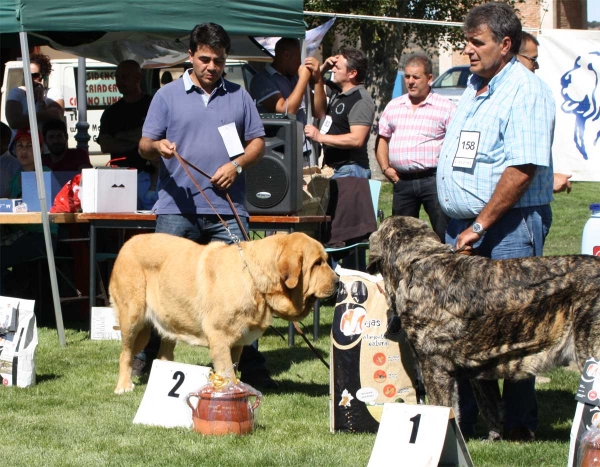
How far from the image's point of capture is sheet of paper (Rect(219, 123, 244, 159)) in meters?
5.49

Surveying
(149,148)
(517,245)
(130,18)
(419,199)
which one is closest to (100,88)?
(130,18)

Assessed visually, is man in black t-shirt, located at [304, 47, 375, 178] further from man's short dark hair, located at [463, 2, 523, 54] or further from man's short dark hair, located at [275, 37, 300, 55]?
man's short dark hair, located at [463, 2, 523, 54]

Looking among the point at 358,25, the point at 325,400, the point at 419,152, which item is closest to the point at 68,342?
the point at 325,400

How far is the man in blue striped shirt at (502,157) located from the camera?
4223 mm

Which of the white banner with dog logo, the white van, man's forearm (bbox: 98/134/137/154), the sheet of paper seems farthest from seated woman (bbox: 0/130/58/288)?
the white van

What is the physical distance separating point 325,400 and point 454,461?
1766 mm

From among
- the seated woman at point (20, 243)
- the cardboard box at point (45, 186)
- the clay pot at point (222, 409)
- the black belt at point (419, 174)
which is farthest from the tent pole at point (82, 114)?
the clay pot at point (222, 409)

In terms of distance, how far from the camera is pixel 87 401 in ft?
17.9

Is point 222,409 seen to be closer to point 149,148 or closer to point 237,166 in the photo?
point 237,166

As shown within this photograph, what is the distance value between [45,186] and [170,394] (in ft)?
12.5

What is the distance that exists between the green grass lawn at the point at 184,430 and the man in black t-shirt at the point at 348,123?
Answer: 2.11 metres

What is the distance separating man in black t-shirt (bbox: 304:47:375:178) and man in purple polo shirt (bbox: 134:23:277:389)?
2.52 metres

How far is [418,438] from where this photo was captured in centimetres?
369

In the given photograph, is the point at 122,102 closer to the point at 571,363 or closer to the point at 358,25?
the point at 571,363
